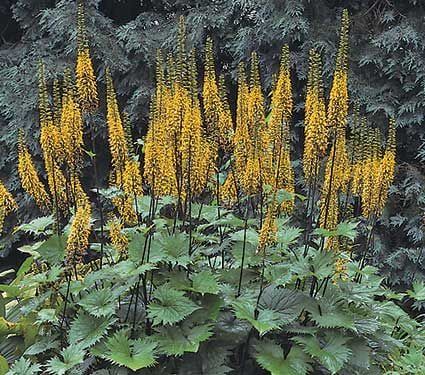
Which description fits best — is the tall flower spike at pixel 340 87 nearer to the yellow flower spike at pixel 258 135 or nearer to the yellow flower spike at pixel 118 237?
the yellow flower spike at pixel 258 135

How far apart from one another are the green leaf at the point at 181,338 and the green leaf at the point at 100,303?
0.30 metres

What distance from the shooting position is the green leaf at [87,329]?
3.05m

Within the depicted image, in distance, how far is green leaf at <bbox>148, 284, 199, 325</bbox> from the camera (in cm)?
298

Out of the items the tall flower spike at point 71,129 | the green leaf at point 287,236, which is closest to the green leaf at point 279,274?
the green leaf at point 287,236

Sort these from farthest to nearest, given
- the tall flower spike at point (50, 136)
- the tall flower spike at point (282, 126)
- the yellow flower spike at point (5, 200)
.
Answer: the yellow flower spike at point (5, 200)
the tall flower spike at point (282, 126)
the tall flower spike at point (50, 136)

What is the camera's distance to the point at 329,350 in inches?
122

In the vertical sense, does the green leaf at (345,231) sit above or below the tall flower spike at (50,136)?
below

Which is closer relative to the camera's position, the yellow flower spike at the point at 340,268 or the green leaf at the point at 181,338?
the green leaf at the point at 181,338

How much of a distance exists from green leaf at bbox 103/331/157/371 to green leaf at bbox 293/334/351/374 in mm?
783

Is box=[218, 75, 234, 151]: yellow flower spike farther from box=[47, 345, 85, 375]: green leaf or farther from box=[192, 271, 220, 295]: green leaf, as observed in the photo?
box=[47, 345, 85, 375]: green leaf

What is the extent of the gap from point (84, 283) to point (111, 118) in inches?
37.7

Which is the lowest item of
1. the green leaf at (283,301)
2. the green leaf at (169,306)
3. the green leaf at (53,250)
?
the green leaf at (283,301)

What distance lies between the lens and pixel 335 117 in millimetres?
3234

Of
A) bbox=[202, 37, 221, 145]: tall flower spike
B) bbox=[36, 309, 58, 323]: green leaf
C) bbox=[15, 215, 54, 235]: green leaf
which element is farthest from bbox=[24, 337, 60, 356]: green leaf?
bbox=[202, 37, 221, 145]: tall flower spike
